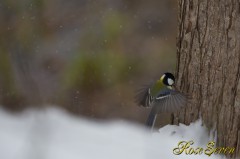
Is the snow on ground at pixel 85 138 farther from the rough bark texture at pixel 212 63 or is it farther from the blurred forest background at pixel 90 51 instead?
the blurred forest background at pixel 90 51

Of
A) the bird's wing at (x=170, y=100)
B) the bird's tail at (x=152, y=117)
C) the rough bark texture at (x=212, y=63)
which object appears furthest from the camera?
the bird's tail at (x=152, y=117)

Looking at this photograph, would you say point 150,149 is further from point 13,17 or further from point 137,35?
point 13,17

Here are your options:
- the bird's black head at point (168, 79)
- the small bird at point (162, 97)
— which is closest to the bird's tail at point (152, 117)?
the small bird at point (162, 97)

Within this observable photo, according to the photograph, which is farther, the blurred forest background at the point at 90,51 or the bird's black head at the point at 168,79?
the blurred forest background at the point at 90,51

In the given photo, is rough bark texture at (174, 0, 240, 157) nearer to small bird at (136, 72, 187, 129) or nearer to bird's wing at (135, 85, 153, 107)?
small bird at (136, 72, 187, 129)

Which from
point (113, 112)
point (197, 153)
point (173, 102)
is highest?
point (173, 102)

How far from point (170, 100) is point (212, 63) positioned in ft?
0.97

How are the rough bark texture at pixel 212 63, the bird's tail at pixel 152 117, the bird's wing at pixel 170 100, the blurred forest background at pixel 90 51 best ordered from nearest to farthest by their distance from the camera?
the rough bark texture at pixel 212 63, the bird's wing at pixel 170 100, the bird's tail at pixel 152 117, the blurred forest background at pixel 90 51

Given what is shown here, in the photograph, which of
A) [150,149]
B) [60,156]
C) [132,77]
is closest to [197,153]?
[150,149]

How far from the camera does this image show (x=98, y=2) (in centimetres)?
457

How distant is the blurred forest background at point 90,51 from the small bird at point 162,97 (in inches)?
60.8

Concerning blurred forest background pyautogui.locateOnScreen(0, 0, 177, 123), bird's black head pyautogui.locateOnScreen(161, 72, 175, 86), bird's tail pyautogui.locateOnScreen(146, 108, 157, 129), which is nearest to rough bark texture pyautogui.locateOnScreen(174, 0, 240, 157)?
bird's black head pyautogui.locateOnScreen(161, 72, 175, 86)

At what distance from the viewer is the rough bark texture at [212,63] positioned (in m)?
2.41

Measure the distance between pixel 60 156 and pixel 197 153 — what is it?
837 millimetres
